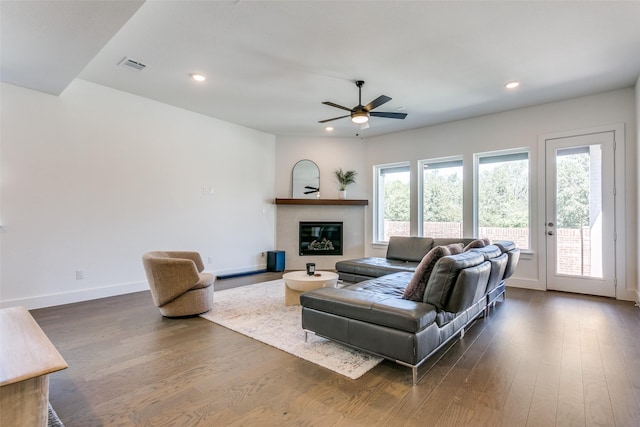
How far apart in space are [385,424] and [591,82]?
196 inches

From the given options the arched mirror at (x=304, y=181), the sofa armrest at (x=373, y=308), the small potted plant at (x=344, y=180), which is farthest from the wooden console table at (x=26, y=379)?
the small potted plant at (x=344, y=180)

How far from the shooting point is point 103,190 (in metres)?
4.39

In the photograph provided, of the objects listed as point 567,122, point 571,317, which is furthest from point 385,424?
point 567,122

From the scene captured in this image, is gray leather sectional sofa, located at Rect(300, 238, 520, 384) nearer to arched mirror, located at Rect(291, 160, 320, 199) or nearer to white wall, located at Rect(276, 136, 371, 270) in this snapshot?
white wall, located at Rect(276, 136, 371, 270)

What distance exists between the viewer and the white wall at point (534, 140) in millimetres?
4293

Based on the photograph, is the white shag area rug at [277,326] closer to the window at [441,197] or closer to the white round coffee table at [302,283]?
the white round coffee table at [302,283]

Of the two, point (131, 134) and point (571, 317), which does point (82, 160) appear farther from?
point (571, 317)

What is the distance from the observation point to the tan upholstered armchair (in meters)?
3.37

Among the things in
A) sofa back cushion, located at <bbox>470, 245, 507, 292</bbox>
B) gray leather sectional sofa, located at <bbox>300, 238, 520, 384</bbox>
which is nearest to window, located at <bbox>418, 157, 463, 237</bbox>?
sofa back cushion, located at <bbox>470, 245, 507, 292</bbox>

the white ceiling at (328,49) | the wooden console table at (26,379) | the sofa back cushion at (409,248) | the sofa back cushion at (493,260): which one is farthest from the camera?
the sofa back cushion at (409,248)

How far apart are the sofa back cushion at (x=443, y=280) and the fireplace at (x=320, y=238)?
4540 mm

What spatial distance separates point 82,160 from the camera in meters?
4.22

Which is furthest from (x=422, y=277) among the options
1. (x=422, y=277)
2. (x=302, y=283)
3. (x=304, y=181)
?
(x=304, y=181)

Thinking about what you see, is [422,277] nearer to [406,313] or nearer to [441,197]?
[406,313]
